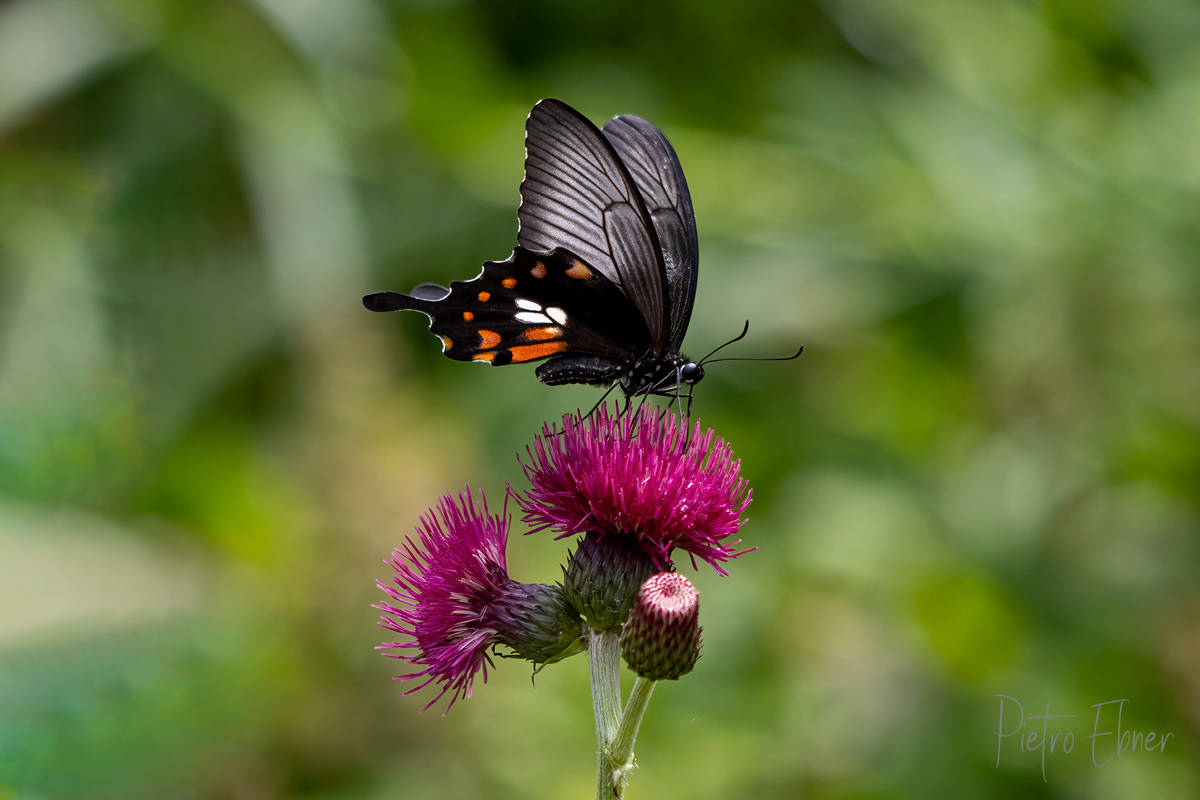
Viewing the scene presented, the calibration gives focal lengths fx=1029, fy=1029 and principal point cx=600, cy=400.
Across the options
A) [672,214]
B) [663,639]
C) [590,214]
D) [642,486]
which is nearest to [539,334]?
[590,214]

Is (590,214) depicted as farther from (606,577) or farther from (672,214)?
(606,577)

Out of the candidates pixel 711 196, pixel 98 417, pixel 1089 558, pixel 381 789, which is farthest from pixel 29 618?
pixel 1089 558

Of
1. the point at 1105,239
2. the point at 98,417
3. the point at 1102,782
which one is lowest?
the point at 1102,782

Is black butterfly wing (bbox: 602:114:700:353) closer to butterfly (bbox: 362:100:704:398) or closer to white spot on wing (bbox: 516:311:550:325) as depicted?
butterfly (bbox: 362:100:704:398)

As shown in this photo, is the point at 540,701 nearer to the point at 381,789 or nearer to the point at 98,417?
the point at 381,789
